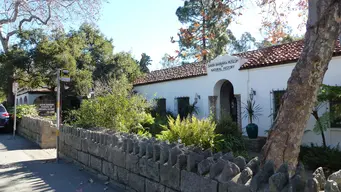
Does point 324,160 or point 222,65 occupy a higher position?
point 222,65

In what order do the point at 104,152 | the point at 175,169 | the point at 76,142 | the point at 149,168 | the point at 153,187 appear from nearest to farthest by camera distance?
the point at 175,169 → the point at 153,187 → the point at 149,168 → the point at 104,152 → the point at 76,142

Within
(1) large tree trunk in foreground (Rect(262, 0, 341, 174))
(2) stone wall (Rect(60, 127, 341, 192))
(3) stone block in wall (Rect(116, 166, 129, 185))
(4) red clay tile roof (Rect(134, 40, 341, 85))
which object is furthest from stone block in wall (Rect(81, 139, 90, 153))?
(4) red clay tile roof (Rect(134, 40, 341, 85))

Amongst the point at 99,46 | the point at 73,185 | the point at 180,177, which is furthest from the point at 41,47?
the point at 180,177

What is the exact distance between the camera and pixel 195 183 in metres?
3.71

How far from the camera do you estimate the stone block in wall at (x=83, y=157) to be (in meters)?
7.12

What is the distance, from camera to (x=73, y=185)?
19.4ft

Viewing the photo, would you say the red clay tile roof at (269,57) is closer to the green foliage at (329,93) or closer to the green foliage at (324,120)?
the green foliage at (329,93)

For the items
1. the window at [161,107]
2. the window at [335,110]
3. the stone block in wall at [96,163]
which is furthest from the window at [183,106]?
the stone block in wall at [96,163]

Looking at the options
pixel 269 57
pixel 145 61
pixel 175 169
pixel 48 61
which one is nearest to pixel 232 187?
pixel 175 169

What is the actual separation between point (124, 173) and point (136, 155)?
57cm

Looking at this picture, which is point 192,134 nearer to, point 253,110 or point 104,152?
point 104,152

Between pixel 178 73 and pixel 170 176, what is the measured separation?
51.9 feet

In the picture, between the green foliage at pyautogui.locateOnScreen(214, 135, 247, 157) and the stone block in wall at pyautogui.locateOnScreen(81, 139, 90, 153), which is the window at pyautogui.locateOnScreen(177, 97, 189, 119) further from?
the stone block in wall at pyautogui.locateOnScreen(81, 139, 90, 153)

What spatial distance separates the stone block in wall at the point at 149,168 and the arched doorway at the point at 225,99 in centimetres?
Answer: 1177
